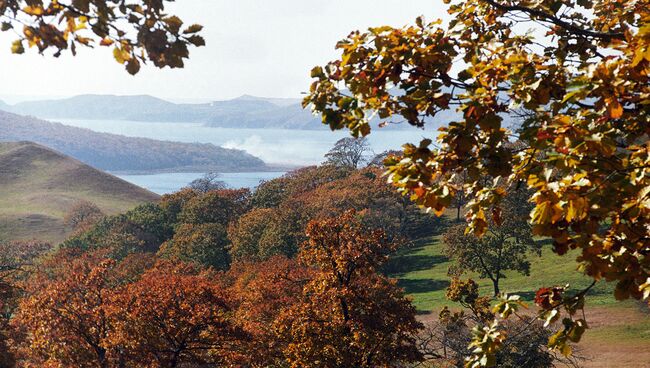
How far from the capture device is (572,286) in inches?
1818

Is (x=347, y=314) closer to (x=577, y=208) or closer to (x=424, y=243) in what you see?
(x=577, y=208)

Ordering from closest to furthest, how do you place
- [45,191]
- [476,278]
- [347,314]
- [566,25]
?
[566,25], [347,314], [476,278], [45,191]

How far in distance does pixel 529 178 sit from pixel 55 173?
183 meters

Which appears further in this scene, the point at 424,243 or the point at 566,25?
the point at 424,243

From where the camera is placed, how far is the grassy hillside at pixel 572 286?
31.3 meters

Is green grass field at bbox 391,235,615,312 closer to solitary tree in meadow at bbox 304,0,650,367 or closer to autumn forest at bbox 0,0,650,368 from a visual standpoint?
autumn forest at bbox 0,0,650,368

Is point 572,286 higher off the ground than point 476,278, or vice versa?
point 572,286

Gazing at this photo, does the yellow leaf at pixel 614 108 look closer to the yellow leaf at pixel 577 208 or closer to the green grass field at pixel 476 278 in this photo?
the yellow leaf at pixel 577 208

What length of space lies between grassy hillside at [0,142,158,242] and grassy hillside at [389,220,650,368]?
77416 millimetres

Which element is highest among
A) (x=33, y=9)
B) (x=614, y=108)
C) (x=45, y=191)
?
(x=33, y=9)

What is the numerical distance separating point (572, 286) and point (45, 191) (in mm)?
144966

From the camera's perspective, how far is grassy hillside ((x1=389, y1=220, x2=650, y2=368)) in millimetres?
31312

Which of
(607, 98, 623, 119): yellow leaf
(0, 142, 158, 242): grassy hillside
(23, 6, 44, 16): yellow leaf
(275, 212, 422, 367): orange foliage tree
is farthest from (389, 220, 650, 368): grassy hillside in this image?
(0, 142, 158, 242): grassy hillside

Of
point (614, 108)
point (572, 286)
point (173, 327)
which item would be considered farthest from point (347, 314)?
point (572, 286)
